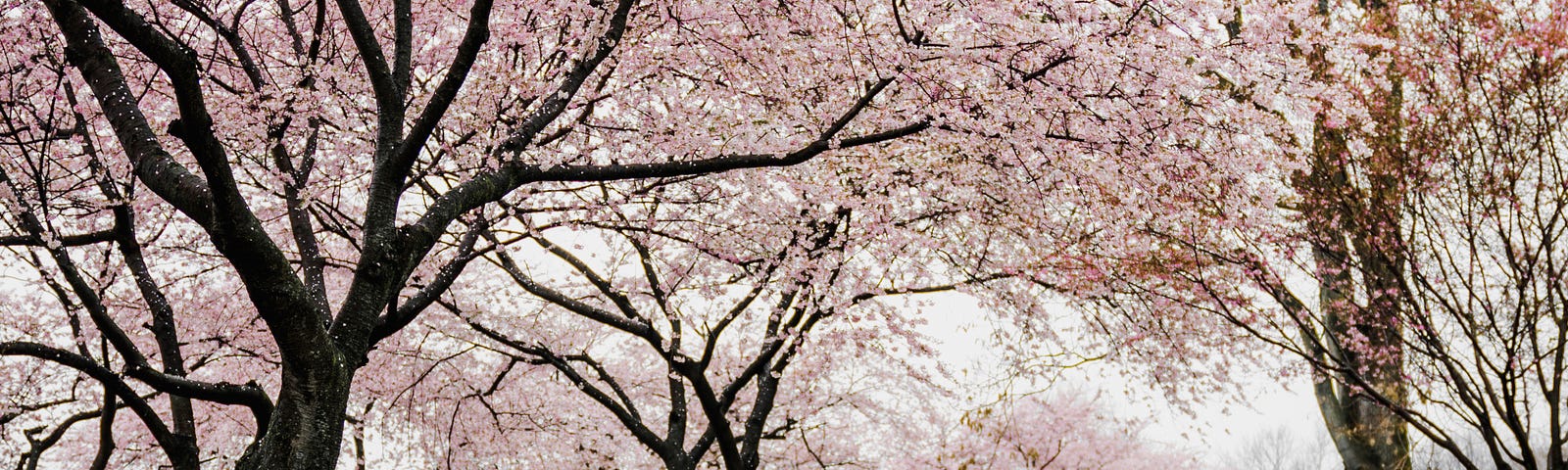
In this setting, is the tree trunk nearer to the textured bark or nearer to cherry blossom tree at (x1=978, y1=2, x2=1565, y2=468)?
cherry blossom tree at (x1=978, y1=2, x2=1565, y2=468)

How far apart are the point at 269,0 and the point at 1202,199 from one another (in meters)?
8.40

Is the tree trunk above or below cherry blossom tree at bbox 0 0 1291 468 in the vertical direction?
below

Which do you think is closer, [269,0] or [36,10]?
[36,10]

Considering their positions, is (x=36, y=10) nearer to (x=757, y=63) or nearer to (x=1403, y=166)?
(x=757, y=63)

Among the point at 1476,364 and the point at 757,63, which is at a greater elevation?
the point at 757,63

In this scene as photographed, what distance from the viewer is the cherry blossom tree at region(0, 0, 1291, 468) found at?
17.3 feet

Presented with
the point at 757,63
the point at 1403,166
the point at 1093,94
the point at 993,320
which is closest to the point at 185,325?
the point at 757,63

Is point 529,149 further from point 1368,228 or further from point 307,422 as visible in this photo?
point 1368,228

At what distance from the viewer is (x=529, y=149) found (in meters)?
8.98

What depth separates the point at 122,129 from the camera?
15.9 ft

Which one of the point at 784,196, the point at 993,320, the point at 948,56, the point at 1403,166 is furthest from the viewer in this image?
the point at 993,320

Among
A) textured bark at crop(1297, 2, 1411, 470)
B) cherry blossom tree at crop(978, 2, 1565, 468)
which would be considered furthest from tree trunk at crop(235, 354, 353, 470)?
textured bark at crop(1297, 2, 1411, 470)

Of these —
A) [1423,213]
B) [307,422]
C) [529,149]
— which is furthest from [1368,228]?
[307,422]

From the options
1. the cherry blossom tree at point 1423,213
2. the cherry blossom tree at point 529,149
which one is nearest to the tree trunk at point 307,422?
the cherry blossom tree at point 529,149
